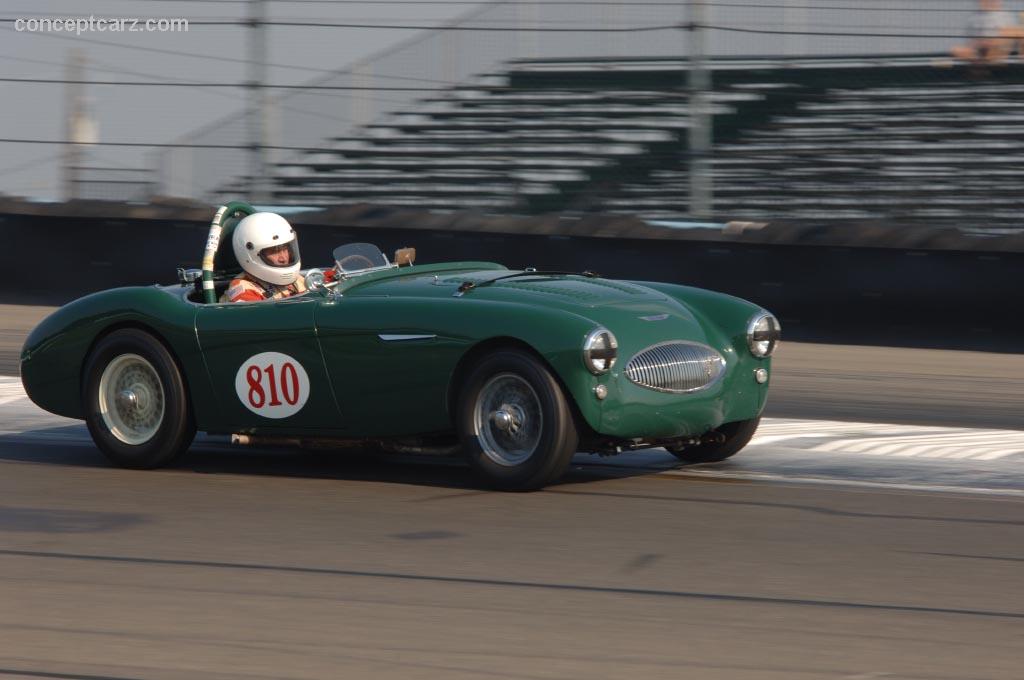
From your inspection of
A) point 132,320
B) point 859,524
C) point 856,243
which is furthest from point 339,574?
point 856,243

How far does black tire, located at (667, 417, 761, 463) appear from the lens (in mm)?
7672

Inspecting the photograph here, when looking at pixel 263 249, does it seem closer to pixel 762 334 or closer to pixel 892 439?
pixel 762 334

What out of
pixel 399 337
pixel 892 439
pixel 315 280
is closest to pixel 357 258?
pixel 315 280

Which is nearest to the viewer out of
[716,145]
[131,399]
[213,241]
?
[131,399]

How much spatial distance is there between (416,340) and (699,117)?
7.50 meters

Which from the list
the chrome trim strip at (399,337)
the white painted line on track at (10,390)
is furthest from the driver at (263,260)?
the white painted line on track at (10,390)

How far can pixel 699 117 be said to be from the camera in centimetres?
1414

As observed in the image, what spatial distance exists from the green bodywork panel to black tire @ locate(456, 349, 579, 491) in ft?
0.25

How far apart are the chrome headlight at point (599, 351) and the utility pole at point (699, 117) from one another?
7.28 metres

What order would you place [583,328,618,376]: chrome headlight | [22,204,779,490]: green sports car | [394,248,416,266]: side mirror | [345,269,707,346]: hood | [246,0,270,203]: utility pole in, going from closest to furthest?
[583,328,618,376]: chrome headlight
[22,204,779,490]: green sports car
[345,269,707,346]: hood
[394,248,416,266]: side mirror
[246,0,270,203]: utility pole

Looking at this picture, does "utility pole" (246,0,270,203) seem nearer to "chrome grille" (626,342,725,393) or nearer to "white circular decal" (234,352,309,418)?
"white circular decal" (234,352,309,418)

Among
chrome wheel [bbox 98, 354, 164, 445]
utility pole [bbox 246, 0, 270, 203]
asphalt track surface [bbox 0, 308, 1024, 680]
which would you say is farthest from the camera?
utility pole [bbox 246, 0, 270, 203]

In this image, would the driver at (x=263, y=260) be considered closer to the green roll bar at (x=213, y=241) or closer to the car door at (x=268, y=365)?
the green roll bar at (x=213, y=241)

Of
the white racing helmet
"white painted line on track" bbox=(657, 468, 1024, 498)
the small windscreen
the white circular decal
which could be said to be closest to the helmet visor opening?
the white racing helmet
